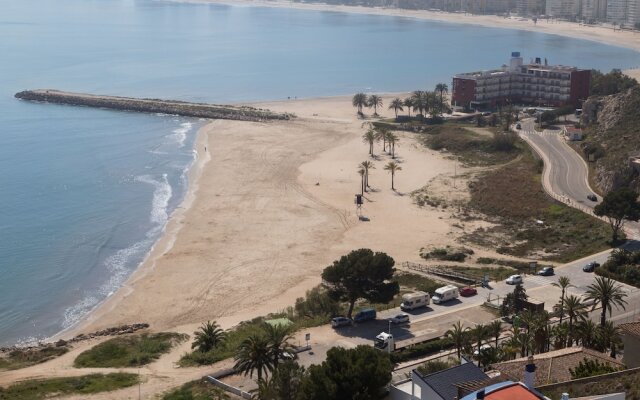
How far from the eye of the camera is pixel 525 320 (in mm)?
29109

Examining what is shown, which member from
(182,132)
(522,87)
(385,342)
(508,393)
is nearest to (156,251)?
(385,342)

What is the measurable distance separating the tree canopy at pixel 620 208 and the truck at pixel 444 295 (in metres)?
12.4

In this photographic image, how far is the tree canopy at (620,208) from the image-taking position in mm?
45094

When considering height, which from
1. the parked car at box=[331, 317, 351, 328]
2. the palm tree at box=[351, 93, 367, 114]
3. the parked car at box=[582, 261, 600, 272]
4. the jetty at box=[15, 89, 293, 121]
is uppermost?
the parked car at box=[331, 317, 351, 328]

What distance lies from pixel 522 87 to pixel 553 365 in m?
78.9

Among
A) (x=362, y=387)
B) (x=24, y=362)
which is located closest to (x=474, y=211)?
(x=24, y=362)

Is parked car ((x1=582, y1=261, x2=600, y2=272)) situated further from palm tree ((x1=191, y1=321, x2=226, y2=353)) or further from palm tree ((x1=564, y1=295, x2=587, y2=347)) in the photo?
palm tree ((x1=191, y1=321, x2=226, y2=353))

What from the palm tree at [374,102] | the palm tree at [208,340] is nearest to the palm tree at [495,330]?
the palm tree at [208,340]

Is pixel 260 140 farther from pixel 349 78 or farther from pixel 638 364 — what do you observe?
pixel 638 364

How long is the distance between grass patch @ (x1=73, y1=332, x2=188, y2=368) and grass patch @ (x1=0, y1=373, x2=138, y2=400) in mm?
2130

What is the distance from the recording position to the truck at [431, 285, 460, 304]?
36.8 metres

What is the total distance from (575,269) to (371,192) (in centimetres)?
2426

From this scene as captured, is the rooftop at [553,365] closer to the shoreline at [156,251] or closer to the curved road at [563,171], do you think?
the curved road at [563,171]

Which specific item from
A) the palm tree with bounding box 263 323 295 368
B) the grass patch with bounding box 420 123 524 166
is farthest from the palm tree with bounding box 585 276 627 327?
→ the grass patch with bounding box 420 123 524 166
